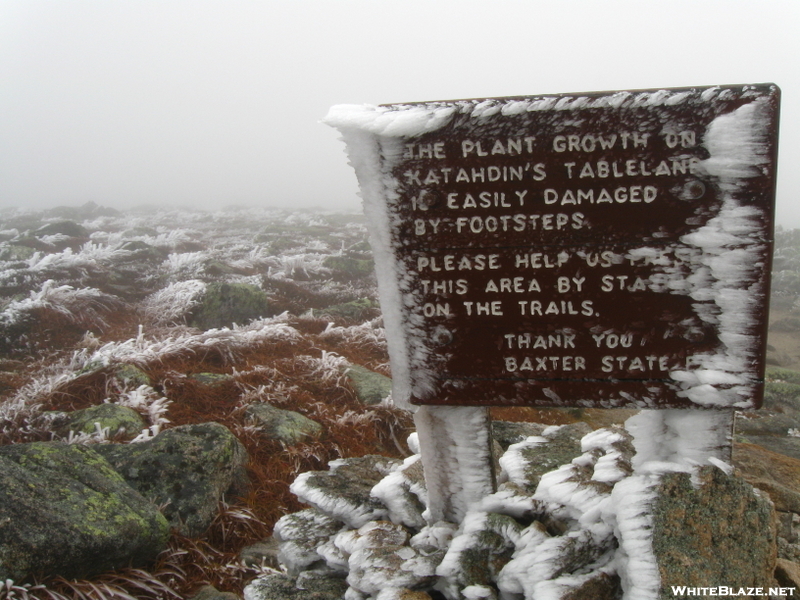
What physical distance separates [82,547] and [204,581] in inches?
32.9

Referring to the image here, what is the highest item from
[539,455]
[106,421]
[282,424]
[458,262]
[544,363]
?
[458,262]

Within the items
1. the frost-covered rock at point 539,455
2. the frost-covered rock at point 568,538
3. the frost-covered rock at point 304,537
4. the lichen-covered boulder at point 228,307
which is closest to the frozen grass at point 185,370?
the lichen-covered boulder at point 228,307

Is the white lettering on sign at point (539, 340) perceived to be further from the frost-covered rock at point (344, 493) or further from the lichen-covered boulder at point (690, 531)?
the frost-covered rock at point (344, 493)

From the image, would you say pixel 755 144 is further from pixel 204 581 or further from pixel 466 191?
pixel 204 581

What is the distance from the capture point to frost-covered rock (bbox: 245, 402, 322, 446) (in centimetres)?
515

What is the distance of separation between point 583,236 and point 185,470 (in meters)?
3.54

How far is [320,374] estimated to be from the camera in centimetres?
697

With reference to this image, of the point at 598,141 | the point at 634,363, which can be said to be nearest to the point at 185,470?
the point at 634,363

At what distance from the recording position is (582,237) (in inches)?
90.4

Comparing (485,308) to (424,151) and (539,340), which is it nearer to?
(539,340)

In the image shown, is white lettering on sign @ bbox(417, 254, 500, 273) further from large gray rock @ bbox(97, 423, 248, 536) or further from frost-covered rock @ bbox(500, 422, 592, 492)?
large gray rock @ bbox(97, 423, 248, 536)

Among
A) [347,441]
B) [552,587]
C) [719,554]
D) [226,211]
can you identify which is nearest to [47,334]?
[347,441]

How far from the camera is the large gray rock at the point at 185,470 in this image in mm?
3721

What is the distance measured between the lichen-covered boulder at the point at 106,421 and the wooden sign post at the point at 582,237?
12.0ft
